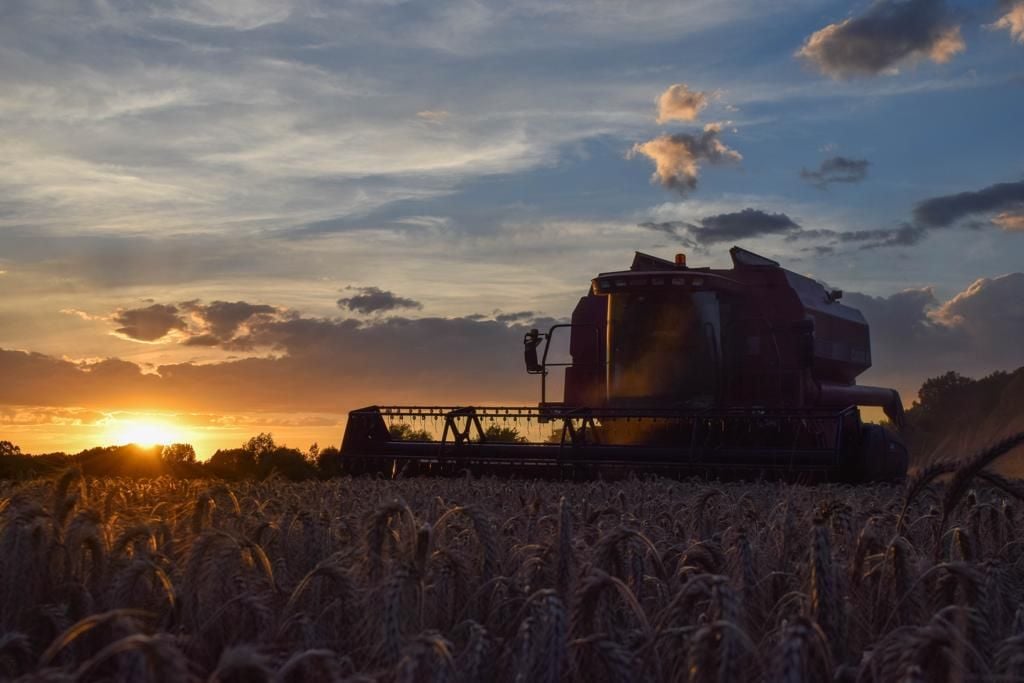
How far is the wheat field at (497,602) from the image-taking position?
2127mm

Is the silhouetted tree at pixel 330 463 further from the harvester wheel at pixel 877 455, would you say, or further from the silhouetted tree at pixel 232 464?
the harvester wheel at pixel 877 455

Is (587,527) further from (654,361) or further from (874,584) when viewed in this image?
(654,361)

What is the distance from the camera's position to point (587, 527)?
5152 millimetres

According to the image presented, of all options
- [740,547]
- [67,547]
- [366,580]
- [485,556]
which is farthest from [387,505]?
[67,547]

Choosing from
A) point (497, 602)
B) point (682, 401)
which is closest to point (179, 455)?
point (682, 401)

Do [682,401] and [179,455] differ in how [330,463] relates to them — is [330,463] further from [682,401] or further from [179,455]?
[682,401]

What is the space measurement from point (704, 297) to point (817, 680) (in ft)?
48.2

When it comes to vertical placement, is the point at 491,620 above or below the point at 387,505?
below

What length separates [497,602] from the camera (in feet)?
11.0

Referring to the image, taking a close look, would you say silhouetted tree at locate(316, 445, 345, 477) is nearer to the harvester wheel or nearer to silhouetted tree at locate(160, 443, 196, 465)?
silhouetted tree at locate(160, 443, 196, 465)

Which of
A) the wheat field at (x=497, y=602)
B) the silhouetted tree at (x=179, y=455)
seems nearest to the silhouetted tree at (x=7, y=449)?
the silhouetted tree at (x=179, y=455)

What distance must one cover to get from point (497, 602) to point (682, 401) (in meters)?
13.6

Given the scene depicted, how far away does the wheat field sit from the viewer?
2127mm

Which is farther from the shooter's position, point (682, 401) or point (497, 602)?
point (682, 401)
